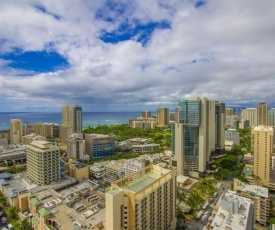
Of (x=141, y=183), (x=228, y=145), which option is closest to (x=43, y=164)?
(x=141, y=183)

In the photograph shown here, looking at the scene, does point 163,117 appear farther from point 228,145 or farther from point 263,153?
point 263,153

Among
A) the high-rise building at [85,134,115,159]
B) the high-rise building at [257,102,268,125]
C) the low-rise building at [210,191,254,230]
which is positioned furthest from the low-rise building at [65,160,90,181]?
the high-rise building at [257,102,268,125]

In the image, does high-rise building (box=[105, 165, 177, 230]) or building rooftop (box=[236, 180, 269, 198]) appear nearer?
high-rise building (box=[105, 165, 177, 230])

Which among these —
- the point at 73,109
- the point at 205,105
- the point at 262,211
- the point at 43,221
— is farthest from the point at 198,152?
the point at 73,109

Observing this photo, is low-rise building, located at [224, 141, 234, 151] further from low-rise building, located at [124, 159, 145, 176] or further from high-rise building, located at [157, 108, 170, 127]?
high-rise building, located at [157, 108, 170, 127]

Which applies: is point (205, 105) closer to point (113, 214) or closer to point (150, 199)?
point (150, 199)
